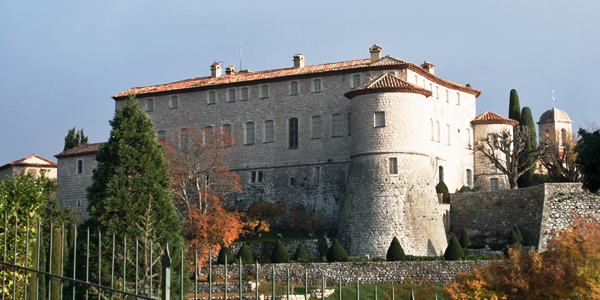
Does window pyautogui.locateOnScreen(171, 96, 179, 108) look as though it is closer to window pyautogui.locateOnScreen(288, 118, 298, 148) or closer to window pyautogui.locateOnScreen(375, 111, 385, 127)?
window pyautogui.locateOnScreen(288, 118, 298, 148)

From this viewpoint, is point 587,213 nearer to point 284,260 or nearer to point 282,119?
point 284,260

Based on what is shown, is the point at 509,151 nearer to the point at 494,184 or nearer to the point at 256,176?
the point at 494,184

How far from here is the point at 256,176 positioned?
4550 centimetres

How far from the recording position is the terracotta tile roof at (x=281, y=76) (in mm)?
42562

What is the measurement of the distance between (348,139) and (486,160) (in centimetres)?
1045

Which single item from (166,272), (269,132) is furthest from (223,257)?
(166,272)

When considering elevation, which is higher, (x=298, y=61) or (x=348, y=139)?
(x=298, y=61)

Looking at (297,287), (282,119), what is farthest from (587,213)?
(282,119)

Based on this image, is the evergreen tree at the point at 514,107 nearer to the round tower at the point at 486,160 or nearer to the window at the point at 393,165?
the round tower at the point at 486,160

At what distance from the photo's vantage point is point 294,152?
44562 mm

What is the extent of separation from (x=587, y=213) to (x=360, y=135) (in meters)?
12.1

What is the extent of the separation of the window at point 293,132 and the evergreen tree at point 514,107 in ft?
57.3

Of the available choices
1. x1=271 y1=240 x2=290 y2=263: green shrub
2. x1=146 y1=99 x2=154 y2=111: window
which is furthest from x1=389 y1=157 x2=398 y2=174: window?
x1=146 y1=99 x2=154 y2=111: window

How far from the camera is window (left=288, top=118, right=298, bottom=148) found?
1766 inches
